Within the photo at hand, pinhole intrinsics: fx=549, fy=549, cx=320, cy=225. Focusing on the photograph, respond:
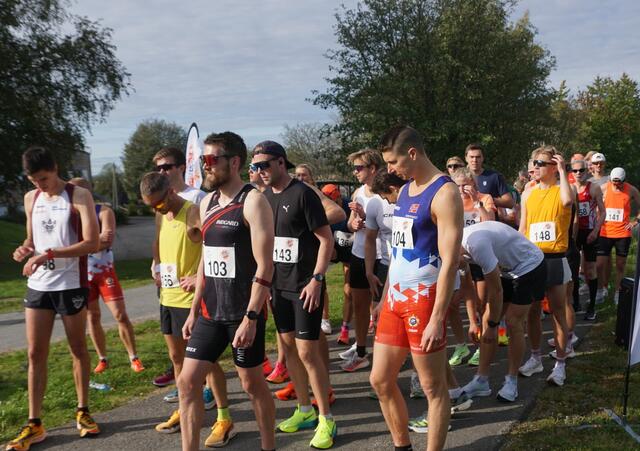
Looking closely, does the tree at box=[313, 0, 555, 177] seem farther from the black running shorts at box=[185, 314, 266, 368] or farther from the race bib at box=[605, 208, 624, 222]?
the black running shorts at box=[185, 314, 266, 368]

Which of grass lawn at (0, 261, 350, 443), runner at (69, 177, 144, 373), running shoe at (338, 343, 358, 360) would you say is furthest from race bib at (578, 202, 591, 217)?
runner at (69, 177, 144, 373)

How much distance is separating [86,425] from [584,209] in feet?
22.7

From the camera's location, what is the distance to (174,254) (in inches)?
163

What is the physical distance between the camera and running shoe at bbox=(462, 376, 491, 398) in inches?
181

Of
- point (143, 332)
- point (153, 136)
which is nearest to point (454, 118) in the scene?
point (143, 332)

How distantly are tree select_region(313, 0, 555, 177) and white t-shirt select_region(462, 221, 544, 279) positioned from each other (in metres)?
21.5

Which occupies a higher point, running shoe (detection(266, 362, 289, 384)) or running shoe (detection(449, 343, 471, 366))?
running shoe (detection(449, 343, 471, 366))

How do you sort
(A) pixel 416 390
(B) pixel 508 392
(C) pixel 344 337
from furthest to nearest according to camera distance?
1. (C) pixel 344 337
2. (A) pixel 416 390
3. (B) pixel 508 392

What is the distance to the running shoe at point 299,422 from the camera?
4109 millimetres

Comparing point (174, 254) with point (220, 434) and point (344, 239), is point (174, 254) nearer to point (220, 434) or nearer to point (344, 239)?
point (220, 434)

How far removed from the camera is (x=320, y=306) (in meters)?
3.96

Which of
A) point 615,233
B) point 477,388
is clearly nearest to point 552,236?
point 477,388

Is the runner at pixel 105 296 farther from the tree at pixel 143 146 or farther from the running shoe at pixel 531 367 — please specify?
the tree at pixel 143 146

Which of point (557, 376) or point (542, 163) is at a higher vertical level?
point (542, 163)
